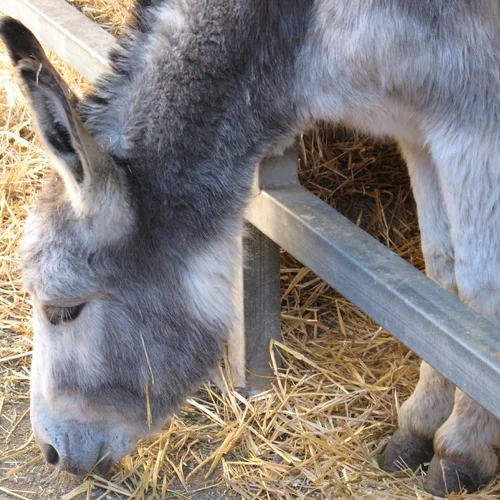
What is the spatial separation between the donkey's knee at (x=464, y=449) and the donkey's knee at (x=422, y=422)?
0.11 meters

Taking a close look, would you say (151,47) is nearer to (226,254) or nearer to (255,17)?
(255,17)

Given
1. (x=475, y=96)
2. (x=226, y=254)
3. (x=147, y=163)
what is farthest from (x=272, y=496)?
(x=475, y=96)

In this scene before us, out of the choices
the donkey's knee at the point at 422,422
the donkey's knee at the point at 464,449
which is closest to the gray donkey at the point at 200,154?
the donkey's knee at the point at 464,449

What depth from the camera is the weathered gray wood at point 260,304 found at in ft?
9.34

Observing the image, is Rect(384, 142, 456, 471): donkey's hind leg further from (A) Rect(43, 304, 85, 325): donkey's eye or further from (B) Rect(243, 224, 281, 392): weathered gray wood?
(A) Rect(43, 304, 85, 325): donkey's eye

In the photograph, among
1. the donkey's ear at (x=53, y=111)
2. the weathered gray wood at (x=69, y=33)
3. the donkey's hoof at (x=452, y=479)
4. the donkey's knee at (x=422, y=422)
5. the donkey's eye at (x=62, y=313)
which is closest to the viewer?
the donkey's ear at (x=53, y=111)

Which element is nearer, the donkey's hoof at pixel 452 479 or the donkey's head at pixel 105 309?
the donkey's head at pixel 105 309

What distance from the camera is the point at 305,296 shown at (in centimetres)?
334

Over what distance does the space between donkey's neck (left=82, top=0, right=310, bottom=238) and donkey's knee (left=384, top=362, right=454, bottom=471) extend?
931mm

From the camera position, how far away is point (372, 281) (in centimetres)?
212

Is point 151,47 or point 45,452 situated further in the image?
point 45,452

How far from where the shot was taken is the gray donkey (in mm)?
2012

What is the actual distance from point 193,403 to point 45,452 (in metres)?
0.68

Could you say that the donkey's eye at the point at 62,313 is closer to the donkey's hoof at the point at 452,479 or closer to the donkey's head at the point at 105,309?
the donkey's head at the point at 105,309
